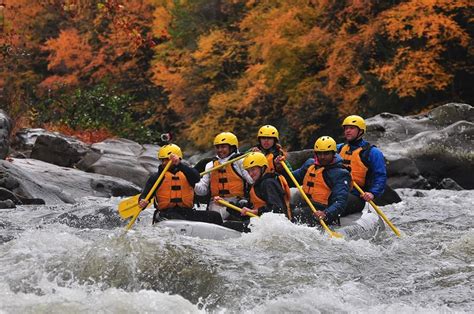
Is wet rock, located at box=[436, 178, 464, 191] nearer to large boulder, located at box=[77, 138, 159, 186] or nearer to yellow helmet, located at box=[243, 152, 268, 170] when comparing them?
large boulder, located at box=[77, 138, 159, 186]

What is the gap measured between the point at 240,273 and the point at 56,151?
1220 cm

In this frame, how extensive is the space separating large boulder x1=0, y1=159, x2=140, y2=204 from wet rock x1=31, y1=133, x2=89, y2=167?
1.69 meters

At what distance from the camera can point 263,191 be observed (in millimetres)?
9594

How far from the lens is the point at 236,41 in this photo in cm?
2767

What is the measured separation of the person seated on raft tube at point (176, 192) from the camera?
31.3 ft

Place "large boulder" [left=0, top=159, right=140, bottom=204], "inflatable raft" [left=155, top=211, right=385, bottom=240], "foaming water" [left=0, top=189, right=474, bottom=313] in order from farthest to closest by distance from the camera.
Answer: "large boulder" [left=0, top=159, right=140, bottom=204] → "inflatable raft" [left=155, top=211, right=385, bottom=240] → "foaming water" [left=0, top=189, right=474, bottom=313]

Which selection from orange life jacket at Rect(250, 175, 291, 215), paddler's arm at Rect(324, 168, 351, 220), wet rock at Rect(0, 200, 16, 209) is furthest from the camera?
wet rock at Rect(0, 200, 16, 209)

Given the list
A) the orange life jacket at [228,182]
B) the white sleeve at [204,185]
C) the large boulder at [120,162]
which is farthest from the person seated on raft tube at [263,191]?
the large boulder at [120,162]

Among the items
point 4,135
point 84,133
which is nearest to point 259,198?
point 4,135

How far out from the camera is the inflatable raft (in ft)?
28.9

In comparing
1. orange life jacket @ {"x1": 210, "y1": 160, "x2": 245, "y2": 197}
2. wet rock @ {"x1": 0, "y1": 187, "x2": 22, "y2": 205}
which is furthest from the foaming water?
wet rock @ {"x1": 0, "y1": 187, "x2": 22, "y2": 205}

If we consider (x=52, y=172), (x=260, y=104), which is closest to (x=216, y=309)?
(x=52, y=172)

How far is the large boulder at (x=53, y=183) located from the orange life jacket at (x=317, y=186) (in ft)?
18.7

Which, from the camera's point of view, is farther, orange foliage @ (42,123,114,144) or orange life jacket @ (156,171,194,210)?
orange foliage @ (42,123,114,144)
